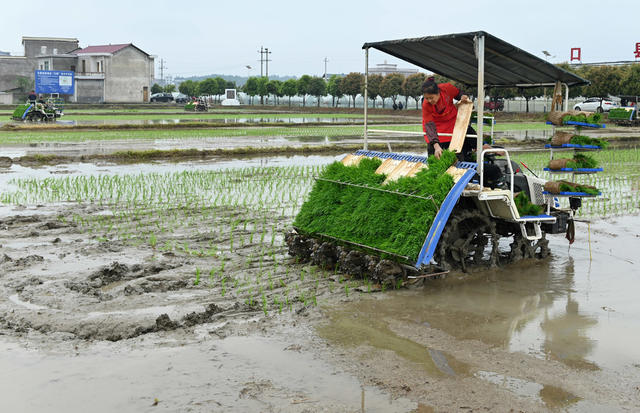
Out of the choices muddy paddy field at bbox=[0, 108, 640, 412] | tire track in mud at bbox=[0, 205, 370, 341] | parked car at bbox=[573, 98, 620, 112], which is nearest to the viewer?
muddy paddy field at bbox=[0, 108, 640, 412]

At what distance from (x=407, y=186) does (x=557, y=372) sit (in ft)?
9.41

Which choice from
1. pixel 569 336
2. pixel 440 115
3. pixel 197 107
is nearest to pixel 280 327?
pixel 569 336

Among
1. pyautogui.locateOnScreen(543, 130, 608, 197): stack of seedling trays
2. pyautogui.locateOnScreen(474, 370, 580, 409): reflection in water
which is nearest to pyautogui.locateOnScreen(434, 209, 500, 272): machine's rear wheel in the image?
pyautogui.locateOnScreen(543, 130, 608, 197): stack of seedling trays

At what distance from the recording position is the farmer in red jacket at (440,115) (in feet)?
26.2

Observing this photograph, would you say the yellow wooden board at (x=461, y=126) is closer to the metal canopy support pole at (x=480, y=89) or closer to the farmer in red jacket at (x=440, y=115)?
the farmer in red jacket at (x=440, y=115)

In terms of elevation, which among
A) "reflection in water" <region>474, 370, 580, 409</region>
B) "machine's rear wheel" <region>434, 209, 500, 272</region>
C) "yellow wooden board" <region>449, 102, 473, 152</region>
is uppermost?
"yellow wooden board" <region>449, 102, 473, 152</region>

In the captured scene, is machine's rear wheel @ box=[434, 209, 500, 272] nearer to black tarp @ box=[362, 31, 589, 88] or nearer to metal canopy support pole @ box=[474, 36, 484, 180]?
metal canopy support pole @ box=[474, 36, 484, 180]

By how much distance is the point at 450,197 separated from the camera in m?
7.23

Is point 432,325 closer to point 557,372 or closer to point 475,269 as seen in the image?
point 557,372

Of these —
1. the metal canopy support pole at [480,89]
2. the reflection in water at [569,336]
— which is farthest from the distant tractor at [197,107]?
the reflection in water at [569,336]

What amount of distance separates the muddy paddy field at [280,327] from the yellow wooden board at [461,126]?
1.57 m

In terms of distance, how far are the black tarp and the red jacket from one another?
19.1 inches

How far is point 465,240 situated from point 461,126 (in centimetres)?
133

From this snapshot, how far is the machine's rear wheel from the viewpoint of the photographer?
24.8 ft
